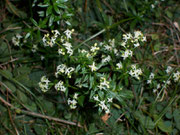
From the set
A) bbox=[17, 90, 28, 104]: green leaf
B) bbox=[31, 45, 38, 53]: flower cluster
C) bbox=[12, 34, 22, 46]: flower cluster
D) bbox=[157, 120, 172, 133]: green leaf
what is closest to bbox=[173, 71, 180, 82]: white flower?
bbox=[157, 120, 172, 133]: green leaf

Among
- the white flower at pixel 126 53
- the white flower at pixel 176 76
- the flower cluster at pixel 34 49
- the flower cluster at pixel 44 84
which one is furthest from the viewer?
the flower cluster at pixel 34 49

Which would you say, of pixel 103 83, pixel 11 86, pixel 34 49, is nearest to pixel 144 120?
pixel 103 83

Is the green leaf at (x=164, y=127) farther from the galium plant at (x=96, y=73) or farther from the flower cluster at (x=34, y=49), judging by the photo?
the flower cluster at (x=34, y=49)

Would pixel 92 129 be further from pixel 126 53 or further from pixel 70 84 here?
pixel 126 53

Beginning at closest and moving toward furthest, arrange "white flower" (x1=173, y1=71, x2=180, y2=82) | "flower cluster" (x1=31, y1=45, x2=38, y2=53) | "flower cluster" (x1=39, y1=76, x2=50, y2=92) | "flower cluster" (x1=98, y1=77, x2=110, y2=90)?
"flower cluster" (x1=98, y1=77, x2=110, y2=90), "flower cluster" (x1=39, y1=76, x2=50, y2=92), "white flower" (x1=173, y1=71, x2=180, y2=82), "flower cluster" (x1=31, y1=45, x2=38, y2=53)

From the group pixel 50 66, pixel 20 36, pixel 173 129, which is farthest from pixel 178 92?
pixel 20 36

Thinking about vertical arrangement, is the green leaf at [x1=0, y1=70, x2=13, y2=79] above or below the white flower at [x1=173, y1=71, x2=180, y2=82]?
above

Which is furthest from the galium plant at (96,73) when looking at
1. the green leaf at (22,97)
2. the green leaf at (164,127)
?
the green leaf at (22,97)

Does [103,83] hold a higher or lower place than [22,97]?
higher

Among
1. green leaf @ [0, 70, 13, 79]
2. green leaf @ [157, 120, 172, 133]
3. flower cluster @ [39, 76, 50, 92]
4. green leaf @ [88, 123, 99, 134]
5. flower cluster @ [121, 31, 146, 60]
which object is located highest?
flower cluster @ [121, 31, 146, 60]

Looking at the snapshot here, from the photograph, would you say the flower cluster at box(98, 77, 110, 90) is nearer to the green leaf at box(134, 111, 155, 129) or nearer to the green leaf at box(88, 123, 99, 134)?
the green leaf at box(88, 123, 99, 134)

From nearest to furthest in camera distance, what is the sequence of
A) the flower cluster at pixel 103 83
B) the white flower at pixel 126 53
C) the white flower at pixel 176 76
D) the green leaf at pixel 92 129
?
the flower cluster at pixel 103 83 < the white flower at pixel 126 53 < the green leaf at pixel 92 129 < the white flower at pixel 176 76

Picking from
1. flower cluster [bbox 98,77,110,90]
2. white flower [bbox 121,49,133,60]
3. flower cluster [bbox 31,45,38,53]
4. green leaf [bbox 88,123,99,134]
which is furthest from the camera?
flower cluster [bbox 31,45,38,53]
